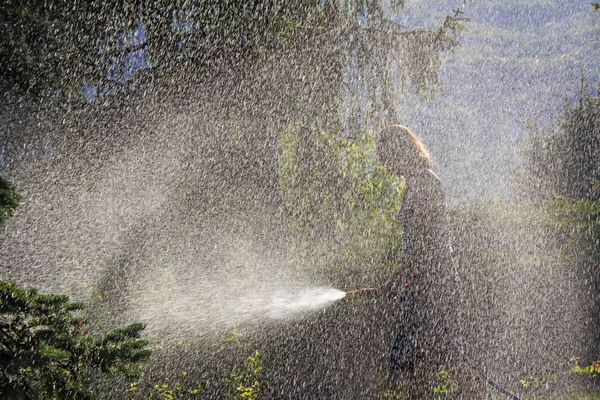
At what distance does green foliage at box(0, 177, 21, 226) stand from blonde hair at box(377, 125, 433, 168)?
6.13ft

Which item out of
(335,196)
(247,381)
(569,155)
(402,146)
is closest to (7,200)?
(402,146)

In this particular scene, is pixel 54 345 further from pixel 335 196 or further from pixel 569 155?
pixel 569 155

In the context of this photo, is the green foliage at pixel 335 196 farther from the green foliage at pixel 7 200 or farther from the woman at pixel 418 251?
the green foliage at pixel 7 200

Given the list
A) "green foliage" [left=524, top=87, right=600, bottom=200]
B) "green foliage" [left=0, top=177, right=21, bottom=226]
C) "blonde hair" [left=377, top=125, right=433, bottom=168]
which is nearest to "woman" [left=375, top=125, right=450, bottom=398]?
"blonde hair" [left=377, top=125, right=433, bottom=168]

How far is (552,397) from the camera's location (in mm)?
5492

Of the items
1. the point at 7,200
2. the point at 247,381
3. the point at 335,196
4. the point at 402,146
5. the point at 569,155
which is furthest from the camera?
the point at 569,155

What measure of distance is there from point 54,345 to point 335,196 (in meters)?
6.78

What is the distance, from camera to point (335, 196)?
8953 mm

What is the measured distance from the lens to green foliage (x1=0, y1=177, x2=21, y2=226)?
2.72 metres

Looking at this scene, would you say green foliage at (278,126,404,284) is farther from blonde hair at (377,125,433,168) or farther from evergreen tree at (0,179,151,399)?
evergreen tree at (0,179,151,399)

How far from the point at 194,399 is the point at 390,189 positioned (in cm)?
504

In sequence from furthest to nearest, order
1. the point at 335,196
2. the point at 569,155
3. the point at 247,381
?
the point at 569,155 → the point at 335,196 → the point at 247,381

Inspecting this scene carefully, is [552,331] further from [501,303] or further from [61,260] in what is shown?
[61,260]

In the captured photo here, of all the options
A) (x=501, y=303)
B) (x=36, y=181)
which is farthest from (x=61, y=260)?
(x=501, y=303)
